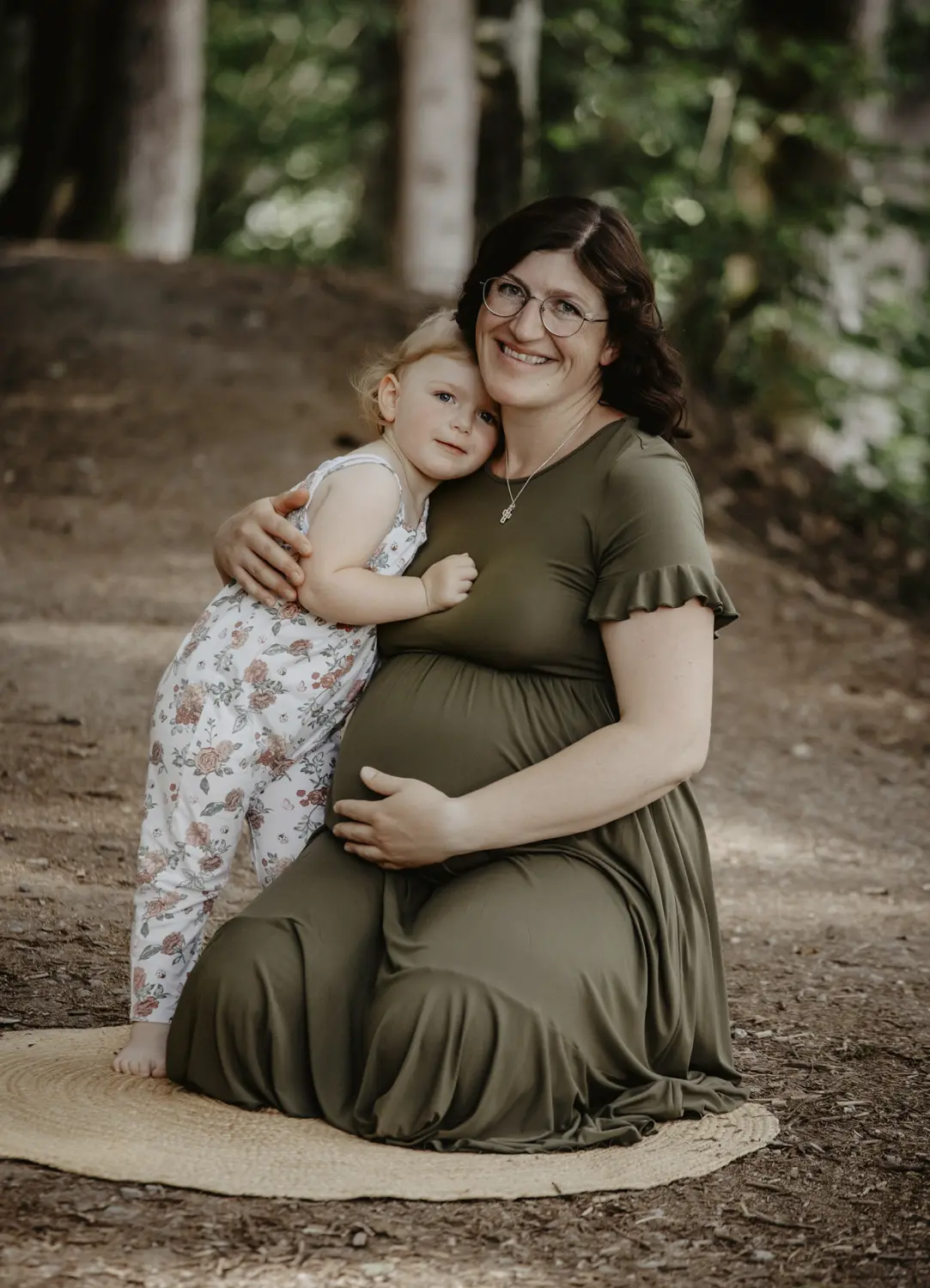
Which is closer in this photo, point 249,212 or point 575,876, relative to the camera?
point 575,876

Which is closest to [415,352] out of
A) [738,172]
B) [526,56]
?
[738,172]

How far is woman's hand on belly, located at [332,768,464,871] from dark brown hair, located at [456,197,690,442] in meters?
0.88

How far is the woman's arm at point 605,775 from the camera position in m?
2.94

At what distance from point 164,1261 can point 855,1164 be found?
1.29 m

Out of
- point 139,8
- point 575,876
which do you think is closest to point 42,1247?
point 575,876

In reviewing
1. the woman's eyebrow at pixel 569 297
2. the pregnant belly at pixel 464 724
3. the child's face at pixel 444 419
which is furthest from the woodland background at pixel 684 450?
the woman's eyebrow at pixel 569 297

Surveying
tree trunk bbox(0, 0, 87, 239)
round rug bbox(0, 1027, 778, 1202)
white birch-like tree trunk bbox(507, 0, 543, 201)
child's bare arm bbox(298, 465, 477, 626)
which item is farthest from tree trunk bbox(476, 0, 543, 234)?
round rug bbox(0, 1027, 778, 1202)

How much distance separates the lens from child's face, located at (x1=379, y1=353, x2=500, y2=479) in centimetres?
325

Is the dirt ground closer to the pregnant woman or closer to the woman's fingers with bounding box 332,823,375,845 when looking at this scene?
the pregnant woman

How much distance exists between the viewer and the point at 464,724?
3.05 meters

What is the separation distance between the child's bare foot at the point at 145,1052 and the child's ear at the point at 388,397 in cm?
128

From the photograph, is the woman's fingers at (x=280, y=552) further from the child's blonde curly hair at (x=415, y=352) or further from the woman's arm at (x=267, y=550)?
the child's blonde curly hair at (x=415, y=352)

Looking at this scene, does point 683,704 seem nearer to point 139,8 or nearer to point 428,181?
point 428,181

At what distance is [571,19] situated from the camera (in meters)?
13.1
